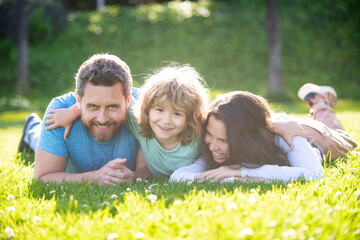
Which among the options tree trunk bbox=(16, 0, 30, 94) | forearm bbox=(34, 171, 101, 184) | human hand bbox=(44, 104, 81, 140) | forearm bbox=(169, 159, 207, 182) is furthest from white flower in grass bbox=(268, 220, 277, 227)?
tree trunk bbox=(16, 0, 30, 94)

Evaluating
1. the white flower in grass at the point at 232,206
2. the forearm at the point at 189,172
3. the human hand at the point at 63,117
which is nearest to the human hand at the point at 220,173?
the forearm at the point at 189,172

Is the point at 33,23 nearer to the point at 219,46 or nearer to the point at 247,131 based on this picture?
the point at 219,46

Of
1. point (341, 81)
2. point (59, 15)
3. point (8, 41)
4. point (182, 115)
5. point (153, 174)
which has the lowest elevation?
point (153, 174)

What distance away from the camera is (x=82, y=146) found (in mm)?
3646

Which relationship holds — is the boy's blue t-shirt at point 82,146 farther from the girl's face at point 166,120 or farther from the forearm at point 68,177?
the girl's face at point 166,120

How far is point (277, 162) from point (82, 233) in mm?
2278

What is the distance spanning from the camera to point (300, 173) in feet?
10.7

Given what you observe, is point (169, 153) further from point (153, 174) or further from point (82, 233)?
point (82, 233)

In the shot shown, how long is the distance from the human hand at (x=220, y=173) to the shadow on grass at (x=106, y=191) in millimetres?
132

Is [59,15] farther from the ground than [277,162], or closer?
farther from the ground

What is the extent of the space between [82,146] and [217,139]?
1466mm

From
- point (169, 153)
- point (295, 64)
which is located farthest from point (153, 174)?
point (295, 64)

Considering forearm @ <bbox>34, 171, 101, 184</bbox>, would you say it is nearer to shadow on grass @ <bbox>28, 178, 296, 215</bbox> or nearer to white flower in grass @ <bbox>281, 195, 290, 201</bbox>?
shadow on grass @ <bbox>28, 178, 296, 215</bbox>

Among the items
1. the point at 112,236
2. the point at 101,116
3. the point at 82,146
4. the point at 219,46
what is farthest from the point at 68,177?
the point at 219,46
